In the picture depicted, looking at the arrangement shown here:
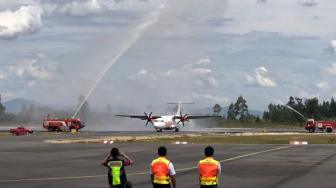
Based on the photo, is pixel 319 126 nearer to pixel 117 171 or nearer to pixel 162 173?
pixel 117 171

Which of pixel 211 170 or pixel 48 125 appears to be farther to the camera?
pixel 48 125

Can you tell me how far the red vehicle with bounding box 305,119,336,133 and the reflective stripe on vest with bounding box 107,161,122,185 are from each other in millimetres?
98631

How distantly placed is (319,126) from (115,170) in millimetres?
102589

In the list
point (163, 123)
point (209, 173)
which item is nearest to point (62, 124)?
point (163, 123)

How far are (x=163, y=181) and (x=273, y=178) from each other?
41.3ft

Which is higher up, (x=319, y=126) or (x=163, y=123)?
(x=163, y=123)

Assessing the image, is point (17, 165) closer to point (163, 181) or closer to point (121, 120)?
point (163, 181)

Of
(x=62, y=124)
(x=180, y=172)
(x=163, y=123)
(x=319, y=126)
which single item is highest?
(x=163, y=123)

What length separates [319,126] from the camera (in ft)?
369

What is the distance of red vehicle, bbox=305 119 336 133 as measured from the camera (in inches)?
4313

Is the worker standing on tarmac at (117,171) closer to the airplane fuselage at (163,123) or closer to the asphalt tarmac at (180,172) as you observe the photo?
the asphalt tarmac at (180,172)

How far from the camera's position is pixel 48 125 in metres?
110

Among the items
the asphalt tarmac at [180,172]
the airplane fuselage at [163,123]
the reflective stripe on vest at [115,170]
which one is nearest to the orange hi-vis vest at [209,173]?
the reflective stripe on vest at [115,170]

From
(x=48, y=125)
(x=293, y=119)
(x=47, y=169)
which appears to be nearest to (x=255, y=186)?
(x=47, y=169)
